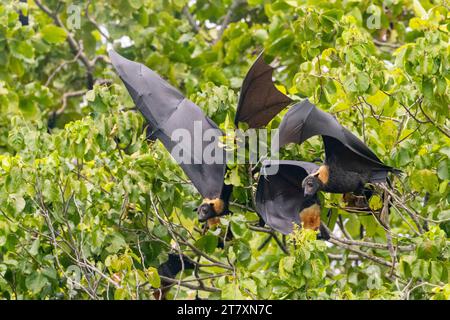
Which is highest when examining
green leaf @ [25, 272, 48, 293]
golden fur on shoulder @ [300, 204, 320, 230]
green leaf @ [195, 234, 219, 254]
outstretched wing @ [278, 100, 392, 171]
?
outstretched wing @ [278, 100, 392, 171]

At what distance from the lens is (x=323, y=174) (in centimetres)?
600

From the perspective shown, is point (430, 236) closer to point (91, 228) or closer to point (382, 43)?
point (91, 228)

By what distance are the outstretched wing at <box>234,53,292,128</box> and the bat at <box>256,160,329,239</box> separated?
24 cm

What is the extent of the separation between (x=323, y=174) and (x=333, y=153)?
103mm

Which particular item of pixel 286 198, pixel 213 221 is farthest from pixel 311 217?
pixel 213 221

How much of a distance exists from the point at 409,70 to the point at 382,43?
301 cm

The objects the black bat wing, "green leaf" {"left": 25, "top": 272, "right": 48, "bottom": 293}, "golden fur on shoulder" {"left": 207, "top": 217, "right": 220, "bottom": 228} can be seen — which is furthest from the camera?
"green leaf" {"left": 25, "top": 272, "right": 48, "bottom": 293}

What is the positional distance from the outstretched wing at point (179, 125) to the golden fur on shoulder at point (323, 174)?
0.46 meters

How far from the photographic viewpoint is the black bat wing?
611 centimetres

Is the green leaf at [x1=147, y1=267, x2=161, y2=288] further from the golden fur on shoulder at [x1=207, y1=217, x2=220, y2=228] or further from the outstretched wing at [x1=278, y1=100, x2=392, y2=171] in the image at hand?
the outstretched wing at [x1=278, y1=100, x2=392, y2=171]

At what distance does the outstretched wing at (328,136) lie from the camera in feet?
19.2

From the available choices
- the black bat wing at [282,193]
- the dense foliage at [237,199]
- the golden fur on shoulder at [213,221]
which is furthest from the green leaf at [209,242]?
the black bat wing at [282,193]

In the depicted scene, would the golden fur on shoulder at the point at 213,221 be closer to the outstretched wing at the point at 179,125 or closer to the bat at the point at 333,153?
the outstretched wing at the point at 179,125

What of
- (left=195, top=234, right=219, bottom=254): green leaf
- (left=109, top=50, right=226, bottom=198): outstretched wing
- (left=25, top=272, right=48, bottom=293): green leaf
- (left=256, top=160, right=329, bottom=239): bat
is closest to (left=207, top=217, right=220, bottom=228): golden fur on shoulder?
(left=195, top=234, right=219, bottom=254): green leaf
